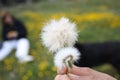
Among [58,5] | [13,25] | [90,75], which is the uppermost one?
[90,75]

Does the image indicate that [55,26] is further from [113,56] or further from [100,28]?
[100,28]

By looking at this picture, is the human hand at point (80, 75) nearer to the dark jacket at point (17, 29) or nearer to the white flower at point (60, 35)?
the white flower at point (60, 35)

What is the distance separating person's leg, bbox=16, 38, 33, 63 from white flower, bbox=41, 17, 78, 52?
6999 millimetres

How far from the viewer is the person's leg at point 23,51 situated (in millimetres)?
9125

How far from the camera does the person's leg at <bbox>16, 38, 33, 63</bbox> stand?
912cm

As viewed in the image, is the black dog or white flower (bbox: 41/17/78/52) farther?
the black dog

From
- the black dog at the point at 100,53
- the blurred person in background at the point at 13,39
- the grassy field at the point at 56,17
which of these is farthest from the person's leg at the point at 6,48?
the black dog at the point at 100,53

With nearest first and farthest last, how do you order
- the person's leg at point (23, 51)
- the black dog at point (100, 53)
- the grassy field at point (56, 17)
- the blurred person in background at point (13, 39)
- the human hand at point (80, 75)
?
1. the human hand at point (80, 75)
2. the black dog at point (100, 53)
3. the grassy field at point (56, 17)
4. the person's leg at point (23, 51)
5. the blurred person in background at point (13, 39)

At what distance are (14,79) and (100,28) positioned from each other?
5.05 m

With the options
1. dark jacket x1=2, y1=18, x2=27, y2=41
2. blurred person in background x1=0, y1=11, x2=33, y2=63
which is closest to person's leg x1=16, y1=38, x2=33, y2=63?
blurred person in background x1=0, y1=11, x2=33, y2=63

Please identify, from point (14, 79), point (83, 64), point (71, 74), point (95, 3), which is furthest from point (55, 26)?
point (95, 3)

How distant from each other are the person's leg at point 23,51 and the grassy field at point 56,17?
0.14 m

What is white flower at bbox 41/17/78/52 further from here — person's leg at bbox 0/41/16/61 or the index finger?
person's leg at bbox 0/41/16/61

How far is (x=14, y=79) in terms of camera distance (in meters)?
8.19
